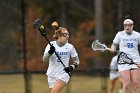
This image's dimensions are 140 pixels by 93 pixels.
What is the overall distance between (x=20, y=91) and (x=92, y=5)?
23272 mm

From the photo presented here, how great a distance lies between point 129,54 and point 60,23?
24017 millimetres

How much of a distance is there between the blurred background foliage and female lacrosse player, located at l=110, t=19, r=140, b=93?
1871 centimetres

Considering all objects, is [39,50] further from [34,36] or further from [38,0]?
[38,0]

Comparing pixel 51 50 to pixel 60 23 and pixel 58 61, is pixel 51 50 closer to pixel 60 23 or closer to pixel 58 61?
pixel 58 61

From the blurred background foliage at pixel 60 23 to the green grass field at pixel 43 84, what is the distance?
2.42 metres

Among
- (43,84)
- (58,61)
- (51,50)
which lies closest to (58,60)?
(58,61)

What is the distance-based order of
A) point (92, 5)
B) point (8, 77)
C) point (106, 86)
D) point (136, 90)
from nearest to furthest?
point (136, 90) → point (106, 86) → point (8, 77) → point (92, 5)

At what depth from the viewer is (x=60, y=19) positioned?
42.5 m

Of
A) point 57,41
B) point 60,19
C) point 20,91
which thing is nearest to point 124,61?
point 57,41

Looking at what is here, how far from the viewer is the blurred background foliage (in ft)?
119

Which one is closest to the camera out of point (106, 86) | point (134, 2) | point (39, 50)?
point (106, 86)

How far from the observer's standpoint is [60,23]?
37812 millimetres

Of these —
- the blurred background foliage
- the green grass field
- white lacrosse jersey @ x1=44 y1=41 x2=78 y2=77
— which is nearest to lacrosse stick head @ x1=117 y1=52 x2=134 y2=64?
white lacrosse jersey @ x1=44 y1=41 x2=78 y2=77

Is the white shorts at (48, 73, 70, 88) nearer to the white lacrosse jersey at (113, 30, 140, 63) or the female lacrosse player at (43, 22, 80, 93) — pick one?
the female lacrosse player at (43, 22, 80, 93)
